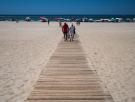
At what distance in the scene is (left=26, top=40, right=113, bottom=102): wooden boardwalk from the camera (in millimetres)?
6602

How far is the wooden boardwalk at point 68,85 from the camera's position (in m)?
6.60

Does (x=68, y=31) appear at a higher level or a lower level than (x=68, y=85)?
lower

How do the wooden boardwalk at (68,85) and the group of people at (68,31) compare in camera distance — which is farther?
the group of people at (68,31)

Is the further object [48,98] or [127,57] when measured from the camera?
[127,57]

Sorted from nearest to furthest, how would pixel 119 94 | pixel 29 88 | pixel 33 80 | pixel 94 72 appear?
pixel 119 94 < pixel 29 88 < pixel 33 80 < pixel 94 72

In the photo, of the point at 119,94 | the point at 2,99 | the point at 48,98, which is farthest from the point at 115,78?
the point at 2,99

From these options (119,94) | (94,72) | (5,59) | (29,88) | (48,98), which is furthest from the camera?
(5,59)

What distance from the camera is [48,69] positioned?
32.3ft

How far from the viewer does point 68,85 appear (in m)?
7.63

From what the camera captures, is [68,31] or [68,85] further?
[68,31]

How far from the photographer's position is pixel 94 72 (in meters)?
9.39

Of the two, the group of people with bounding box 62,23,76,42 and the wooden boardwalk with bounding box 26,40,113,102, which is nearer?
the wooden boardwalk with bounding box 26,40,113,102

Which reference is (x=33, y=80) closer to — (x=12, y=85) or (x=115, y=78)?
(x=12, y=85)

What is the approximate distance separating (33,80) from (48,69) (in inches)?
55.2
